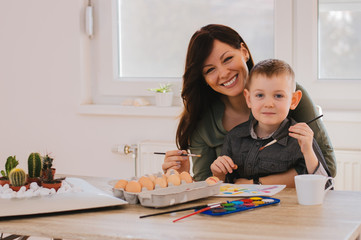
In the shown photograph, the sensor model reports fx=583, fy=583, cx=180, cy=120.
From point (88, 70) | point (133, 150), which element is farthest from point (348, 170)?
point (88, 70)

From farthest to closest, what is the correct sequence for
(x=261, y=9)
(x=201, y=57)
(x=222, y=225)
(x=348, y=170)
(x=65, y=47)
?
(x=65, y=47), (x=261, y=9), (x=348, y=170), (x=201, y=57), (x=222, y=225)

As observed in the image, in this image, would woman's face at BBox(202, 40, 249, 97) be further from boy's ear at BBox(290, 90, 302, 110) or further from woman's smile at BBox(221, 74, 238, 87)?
boy's ear at BBox(290, 90, 302, 110)

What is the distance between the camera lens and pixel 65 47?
125 inches

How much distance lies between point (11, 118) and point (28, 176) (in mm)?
1956

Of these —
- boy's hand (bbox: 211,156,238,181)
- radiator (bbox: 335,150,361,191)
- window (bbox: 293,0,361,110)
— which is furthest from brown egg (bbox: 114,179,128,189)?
window (bbox: 293,0,361,110)

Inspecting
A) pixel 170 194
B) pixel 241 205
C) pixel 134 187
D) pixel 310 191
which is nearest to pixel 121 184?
pixel 134 187

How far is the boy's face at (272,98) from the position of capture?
1.72 m

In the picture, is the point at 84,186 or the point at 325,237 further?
the point at 84,186

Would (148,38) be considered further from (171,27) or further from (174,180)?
(174,180)

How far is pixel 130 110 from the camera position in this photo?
304cm

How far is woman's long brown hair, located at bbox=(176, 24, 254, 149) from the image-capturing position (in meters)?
2.01

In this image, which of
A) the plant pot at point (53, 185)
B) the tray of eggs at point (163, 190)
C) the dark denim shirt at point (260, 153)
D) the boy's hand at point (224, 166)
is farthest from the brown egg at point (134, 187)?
the dark denim shirt at point (260, 153)

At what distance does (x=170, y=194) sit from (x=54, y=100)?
2018 millimetres

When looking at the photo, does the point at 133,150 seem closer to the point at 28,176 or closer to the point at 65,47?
the point at 65,47
